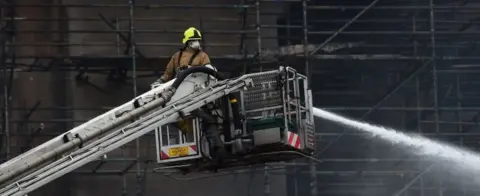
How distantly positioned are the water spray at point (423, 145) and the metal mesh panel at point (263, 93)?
523 cm

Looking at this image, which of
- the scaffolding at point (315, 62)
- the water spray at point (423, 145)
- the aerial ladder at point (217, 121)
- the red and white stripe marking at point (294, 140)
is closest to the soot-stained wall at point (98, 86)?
the scaffolding at point (315, 62)

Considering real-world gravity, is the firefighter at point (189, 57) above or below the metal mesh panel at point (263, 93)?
above

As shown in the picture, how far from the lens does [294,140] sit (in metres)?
10.8

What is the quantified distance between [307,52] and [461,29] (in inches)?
109

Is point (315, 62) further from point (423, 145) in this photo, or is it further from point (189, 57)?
point (189, 57)

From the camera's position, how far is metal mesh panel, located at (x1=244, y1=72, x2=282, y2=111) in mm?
10906

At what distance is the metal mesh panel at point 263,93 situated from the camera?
10906mm

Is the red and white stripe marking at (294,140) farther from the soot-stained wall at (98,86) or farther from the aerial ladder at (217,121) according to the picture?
the soot-stained wall at (98,86)

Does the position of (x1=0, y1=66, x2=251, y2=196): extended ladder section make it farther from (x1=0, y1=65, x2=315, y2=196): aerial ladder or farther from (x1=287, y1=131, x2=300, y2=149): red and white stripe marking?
(x1=287, y1=131, x2=300, y2=149): red and white stripe marking

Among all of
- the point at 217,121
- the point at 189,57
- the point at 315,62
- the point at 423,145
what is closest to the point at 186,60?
the point at 189,57

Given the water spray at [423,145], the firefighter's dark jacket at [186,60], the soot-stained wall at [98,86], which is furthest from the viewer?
the water spray at [423,145]

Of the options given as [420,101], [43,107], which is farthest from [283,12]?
[43,107]

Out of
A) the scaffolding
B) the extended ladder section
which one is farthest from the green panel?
the scaffolding

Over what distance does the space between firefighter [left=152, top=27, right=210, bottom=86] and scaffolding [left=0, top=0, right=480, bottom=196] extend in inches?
166
